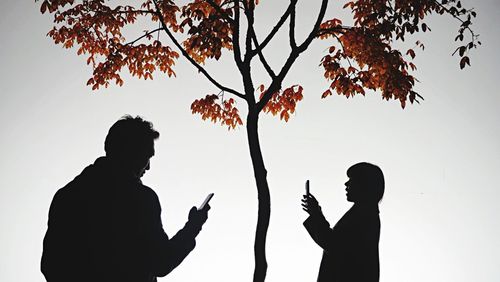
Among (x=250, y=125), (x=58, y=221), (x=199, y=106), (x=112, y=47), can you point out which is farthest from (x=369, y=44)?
(x=58, y=221)

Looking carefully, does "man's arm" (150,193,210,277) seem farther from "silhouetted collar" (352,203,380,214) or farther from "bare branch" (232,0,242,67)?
"bare branch" (232,0,242,67)

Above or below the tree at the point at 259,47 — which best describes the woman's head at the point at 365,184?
below

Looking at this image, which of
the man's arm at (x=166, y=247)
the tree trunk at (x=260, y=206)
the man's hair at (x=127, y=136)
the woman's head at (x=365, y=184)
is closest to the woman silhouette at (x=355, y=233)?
the woman's head at (x=365, y=184)

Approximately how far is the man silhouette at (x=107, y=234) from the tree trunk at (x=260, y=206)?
2470 millimetres

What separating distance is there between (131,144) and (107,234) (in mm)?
460

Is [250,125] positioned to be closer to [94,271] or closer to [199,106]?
[199,106]

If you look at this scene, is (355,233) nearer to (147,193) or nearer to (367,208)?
(367,208)

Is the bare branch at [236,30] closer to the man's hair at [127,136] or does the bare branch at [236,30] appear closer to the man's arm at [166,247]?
the man's hair at [127,136]

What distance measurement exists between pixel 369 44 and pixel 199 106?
2.11m

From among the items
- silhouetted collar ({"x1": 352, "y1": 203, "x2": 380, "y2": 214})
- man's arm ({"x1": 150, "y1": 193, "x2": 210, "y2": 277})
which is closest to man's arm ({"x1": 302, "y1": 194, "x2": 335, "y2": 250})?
silhouetted collar ({"x1": 352, "y1": 203, "x2": 380, "y2": 214})

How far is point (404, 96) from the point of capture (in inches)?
181

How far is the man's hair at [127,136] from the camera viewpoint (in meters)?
2.21

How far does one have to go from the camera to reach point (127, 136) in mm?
2229

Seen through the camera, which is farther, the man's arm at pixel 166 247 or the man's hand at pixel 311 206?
the man's hand at pixel 311 206
